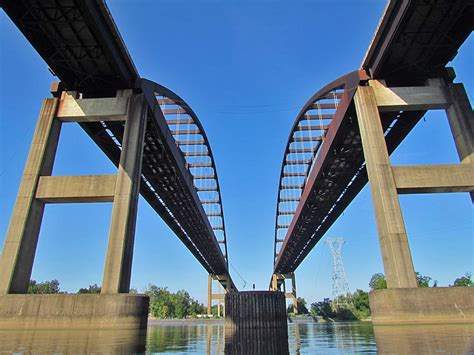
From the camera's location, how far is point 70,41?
16.9 metres

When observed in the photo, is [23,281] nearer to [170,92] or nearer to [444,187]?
[170,92]

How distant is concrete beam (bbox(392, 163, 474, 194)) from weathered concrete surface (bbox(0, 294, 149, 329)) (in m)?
14.2

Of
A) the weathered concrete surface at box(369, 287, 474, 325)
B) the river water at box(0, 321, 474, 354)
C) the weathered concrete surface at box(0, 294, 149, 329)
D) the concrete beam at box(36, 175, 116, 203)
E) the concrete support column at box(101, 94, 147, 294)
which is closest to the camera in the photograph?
the river water at box(0, 321, 474, 354)

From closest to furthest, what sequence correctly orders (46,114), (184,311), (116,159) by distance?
(46,114)
(116,159)
(184,311)

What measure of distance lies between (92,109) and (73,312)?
11.8 metres

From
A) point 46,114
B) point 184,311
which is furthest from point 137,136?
point 184,311

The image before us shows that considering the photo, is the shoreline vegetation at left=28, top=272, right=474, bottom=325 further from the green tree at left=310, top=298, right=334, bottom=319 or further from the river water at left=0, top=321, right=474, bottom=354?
the river water at left=0, top=321, right=474, bottom=354

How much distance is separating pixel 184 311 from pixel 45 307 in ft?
386

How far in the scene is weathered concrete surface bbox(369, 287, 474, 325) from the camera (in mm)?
12086

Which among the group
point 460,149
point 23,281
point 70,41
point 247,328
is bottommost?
point 247,328

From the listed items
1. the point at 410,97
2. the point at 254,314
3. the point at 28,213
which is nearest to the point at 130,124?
the point at 28,213

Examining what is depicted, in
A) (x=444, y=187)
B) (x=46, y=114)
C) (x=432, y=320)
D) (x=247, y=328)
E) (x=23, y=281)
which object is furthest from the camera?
(x=46, y=114)

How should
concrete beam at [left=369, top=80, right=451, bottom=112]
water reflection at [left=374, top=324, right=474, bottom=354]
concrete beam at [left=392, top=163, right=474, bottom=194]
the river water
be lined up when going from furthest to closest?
concrete beam at [left=369, top=80, right=451, bottom=112] → concrete beam at [left=392, top=163, right=474, bottom=194] → the river water → water reflection at [left=374, top=324, right=474, bottom=354]

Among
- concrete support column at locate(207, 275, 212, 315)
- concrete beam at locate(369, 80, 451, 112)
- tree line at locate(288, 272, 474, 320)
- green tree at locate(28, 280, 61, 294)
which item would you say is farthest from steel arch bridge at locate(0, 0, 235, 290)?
green tree at locate(28, 280, 61, 294)
